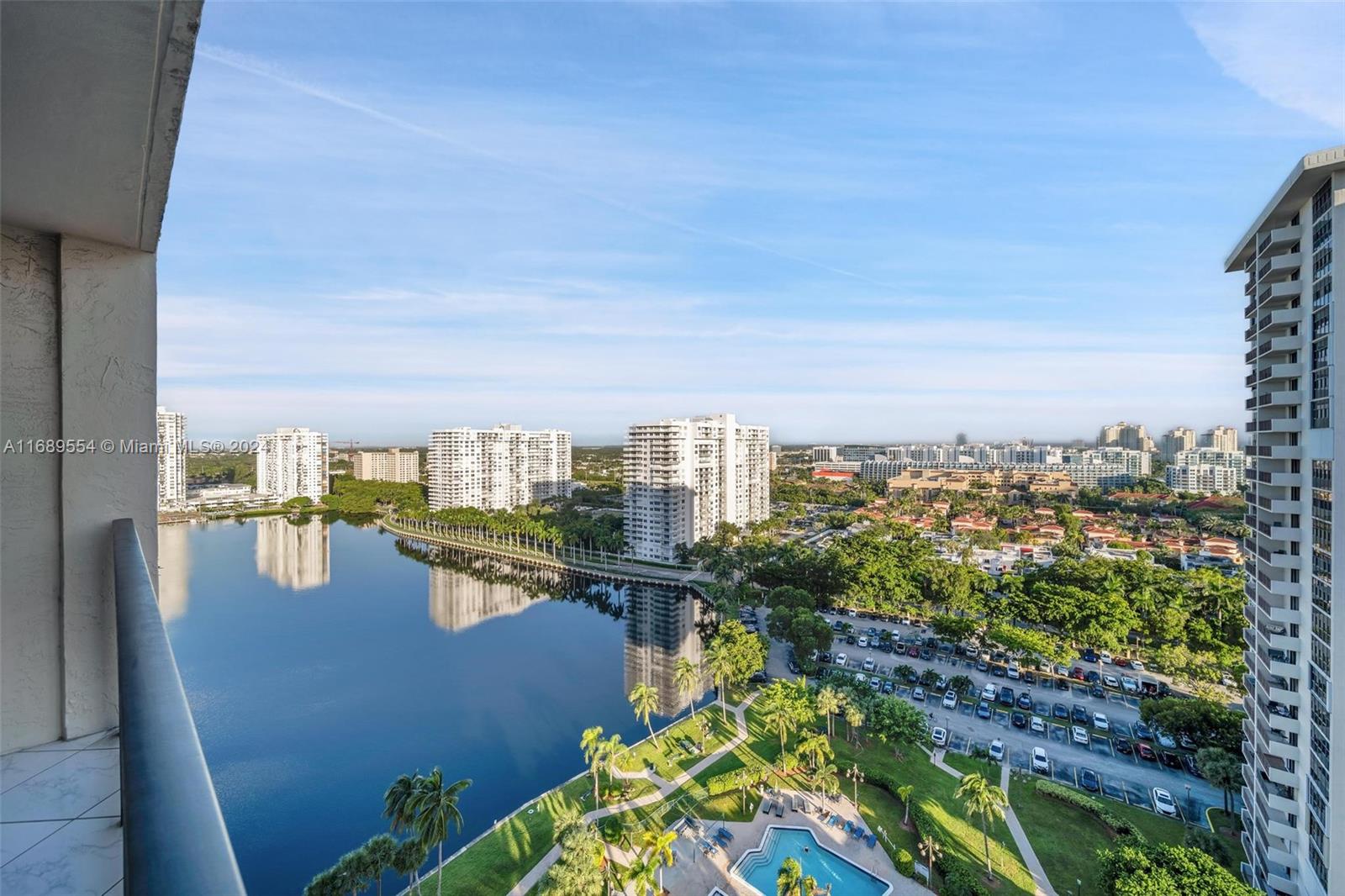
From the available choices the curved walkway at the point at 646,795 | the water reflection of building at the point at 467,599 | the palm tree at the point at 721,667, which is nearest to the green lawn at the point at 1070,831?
the curved walkway at the point at 646,795

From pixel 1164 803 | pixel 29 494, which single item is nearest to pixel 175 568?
pixel 29 494

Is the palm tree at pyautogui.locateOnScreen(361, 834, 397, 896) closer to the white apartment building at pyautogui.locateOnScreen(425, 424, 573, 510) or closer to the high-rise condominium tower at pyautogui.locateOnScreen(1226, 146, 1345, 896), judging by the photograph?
the high-rise condominium tower at pyautogui.locateOnScreen(1226, 146, 1345, 896)

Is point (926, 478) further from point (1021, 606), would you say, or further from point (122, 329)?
point (122, 329)

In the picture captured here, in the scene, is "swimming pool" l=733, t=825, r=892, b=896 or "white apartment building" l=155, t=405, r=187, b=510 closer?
"swimming pool" l=733, t=825, r=892, b=896

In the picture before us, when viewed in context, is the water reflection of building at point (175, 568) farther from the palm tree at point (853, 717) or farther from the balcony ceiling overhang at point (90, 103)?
the balcony ceiling overhang at point (90, 103)

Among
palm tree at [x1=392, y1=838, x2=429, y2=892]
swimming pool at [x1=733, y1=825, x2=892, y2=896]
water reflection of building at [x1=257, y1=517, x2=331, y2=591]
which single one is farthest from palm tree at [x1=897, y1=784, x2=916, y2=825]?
water reflection of building at [x1=257, y1=517, x2=331, y2=591]

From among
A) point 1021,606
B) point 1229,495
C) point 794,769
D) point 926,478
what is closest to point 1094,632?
point 1021,606
